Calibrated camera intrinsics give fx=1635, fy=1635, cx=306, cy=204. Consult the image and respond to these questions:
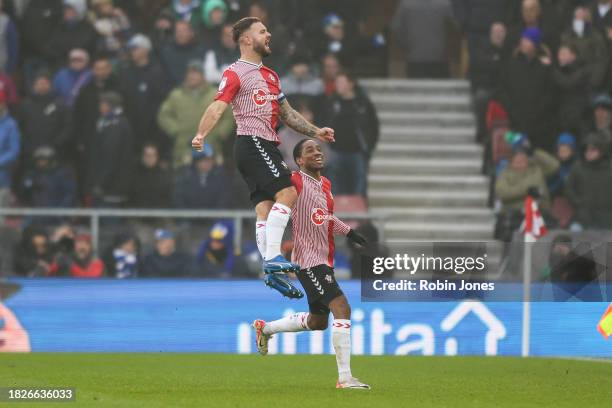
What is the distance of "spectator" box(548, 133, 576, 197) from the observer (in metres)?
22.7

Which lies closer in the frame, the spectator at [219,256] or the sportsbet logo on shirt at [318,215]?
the sportsbet logo on shirt at [318,215]

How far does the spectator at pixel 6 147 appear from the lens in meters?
22.3

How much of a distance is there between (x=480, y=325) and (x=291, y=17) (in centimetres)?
689

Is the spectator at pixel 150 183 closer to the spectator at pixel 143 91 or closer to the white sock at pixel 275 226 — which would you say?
the spectator at pixel 143 91

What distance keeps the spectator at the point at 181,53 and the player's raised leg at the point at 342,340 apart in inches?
399

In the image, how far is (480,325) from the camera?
1884cm

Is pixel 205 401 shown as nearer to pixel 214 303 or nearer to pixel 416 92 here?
pixel 214 303

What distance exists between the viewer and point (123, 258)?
20688mm

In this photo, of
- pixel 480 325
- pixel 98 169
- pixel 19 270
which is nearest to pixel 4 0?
pixel 98 169

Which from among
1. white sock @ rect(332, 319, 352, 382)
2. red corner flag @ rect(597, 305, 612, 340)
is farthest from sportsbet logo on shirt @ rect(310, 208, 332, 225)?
red corner flag @ rect(597, 305, 612, 340)

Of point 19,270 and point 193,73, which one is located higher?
point 193,73

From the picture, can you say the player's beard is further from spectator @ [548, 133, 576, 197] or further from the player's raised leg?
spectator @ [548, 133, 576, 197]

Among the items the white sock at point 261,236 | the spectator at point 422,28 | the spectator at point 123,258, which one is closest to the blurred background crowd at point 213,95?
the spectator at point 123,258

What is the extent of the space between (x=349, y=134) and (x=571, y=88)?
10.5ft
